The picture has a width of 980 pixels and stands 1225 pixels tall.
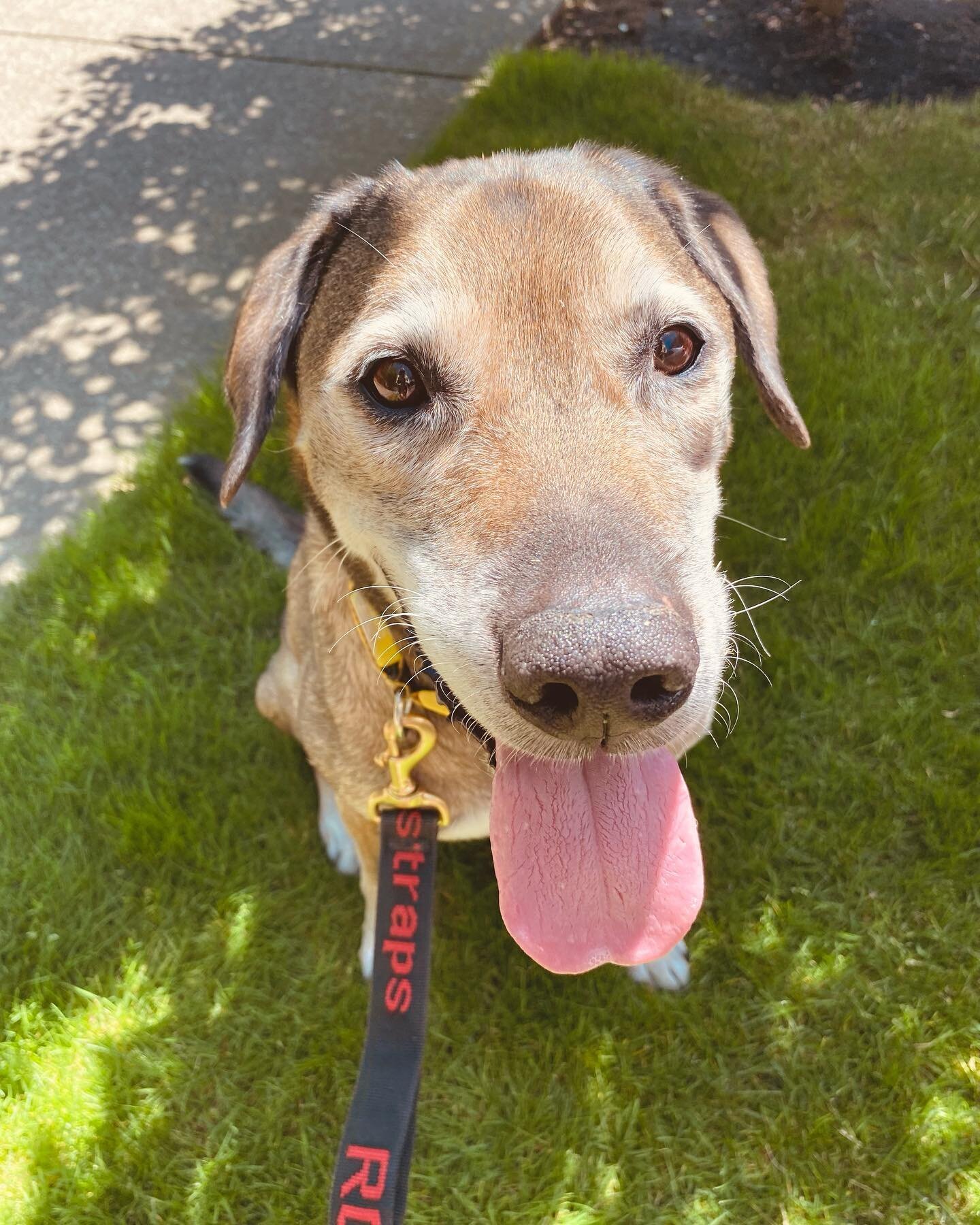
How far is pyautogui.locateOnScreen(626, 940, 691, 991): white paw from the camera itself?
2.96 m

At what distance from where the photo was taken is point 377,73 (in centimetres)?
731

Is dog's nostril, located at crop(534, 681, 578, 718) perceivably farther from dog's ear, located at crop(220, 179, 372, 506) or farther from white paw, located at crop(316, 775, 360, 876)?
white paw, located at crop(316, 775, 360, 876)

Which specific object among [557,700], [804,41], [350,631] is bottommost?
[350,631]

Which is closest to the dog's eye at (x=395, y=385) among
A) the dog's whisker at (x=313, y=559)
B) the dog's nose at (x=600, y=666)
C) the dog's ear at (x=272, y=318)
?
the dog's ear at (x=272, y=318)

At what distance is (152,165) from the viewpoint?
267 inches

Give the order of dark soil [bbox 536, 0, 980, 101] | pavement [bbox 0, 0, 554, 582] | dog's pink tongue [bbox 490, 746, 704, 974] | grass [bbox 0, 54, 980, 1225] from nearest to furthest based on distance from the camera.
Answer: dog's pink tongue [bbox 490, 746, 704, 974]
grass [bbox 0, 54, 980, 1225]
pavement [bbox 0, 0, 554, 582]
dark soil [bbox 536, 0, 980, 101]

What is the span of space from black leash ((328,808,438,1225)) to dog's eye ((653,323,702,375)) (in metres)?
1.30

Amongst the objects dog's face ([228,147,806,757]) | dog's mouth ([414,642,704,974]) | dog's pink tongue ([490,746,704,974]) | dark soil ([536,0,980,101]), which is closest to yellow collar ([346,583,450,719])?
dog's face ([228,147,806,757])

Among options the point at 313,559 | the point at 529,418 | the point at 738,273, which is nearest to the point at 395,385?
the point at 529,418

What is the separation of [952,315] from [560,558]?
4.04m

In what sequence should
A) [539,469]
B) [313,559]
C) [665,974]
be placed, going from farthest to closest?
1. [665,974]
2. [313,559]
3. [539,469]

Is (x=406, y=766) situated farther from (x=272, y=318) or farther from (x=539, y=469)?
(x=272, y=318)

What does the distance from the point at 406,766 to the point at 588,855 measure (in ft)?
1.98

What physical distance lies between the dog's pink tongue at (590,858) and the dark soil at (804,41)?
6492 millimetres
